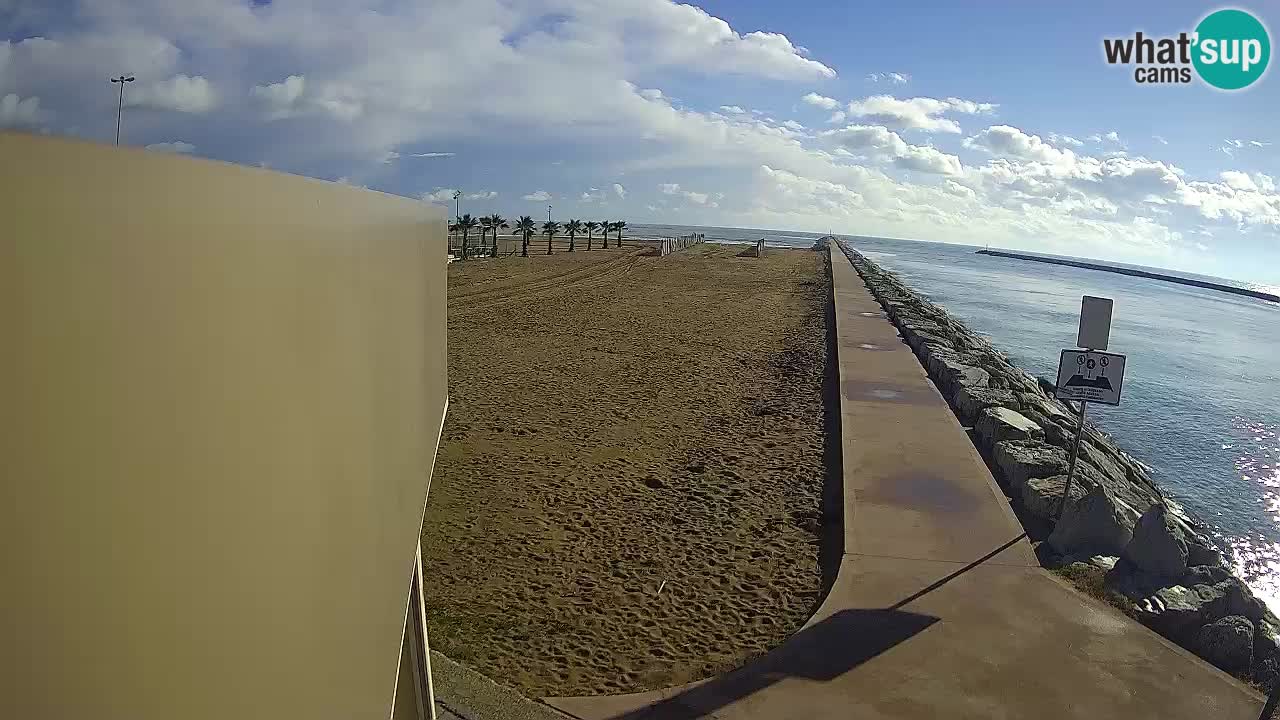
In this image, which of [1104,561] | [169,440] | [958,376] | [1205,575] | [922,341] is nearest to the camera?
[169,440]

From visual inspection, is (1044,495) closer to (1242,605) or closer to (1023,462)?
(1023,462)

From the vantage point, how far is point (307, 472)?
1464mm

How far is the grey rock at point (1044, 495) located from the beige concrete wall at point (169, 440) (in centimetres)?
785

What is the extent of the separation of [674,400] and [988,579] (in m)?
7.50

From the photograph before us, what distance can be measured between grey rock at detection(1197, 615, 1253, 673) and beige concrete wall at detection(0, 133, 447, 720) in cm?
603

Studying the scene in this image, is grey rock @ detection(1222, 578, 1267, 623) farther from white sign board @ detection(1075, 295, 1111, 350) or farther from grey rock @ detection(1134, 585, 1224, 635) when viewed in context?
white sign board @ detection(1075, 295, 1111, 350)

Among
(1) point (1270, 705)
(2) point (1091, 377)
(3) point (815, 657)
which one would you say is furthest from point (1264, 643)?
(2) point (1091, 377)

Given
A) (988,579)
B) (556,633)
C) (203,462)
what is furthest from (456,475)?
(203,462)

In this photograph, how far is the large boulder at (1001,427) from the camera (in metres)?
10.8

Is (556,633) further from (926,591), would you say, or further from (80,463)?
(80,463)

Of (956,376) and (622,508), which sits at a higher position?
(956,376)

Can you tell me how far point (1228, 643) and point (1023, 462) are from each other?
3.64 metres

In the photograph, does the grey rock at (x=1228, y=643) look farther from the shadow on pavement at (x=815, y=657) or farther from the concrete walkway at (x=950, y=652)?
the shadow on pavement at (x=815, y=657)

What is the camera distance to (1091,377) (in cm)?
816
